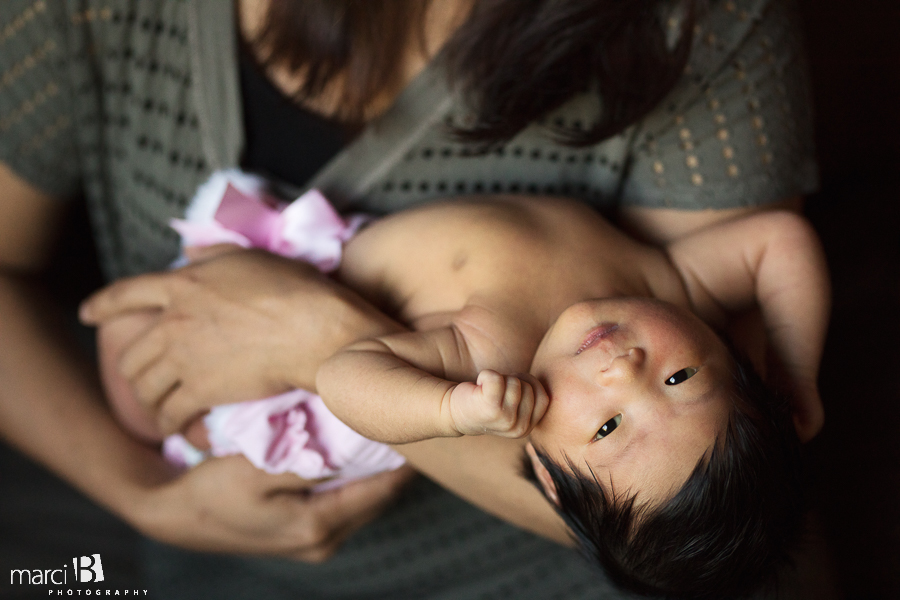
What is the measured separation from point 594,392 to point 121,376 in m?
0.76

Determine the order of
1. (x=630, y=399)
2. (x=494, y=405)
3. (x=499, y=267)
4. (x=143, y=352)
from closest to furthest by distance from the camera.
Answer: (x=494, y=405)
(x=630, y=399)
(x=499, y=267)
(x=143, y=352)

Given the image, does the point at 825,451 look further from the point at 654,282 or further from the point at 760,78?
the point at 760,78

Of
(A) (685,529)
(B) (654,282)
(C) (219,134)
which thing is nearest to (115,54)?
(C) (219,134)

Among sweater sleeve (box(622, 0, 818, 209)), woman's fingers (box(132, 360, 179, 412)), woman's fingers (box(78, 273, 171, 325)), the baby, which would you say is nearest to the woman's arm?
woman's fingers (box(132, 360, 179, 412))

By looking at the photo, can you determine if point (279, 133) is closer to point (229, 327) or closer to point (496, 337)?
point (229, 327)

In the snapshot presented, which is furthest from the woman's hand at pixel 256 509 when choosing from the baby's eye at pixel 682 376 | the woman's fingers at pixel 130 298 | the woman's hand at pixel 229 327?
the baby's eye at pixel 682 376

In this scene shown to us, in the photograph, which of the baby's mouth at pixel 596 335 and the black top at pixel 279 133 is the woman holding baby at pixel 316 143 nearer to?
the black top at pixel 279 133

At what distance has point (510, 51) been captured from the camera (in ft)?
2.88

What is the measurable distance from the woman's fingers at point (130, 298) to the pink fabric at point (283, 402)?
97 millimetres

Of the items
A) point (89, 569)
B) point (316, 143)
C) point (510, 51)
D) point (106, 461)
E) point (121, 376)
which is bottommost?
point (89, 569)

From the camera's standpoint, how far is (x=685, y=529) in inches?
27.0

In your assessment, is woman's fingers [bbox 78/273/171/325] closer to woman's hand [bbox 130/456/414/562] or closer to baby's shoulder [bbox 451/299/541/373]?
woman's hand [bbox 130/456/414/562]

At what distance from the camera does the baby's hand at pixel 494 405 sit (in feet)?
1.87

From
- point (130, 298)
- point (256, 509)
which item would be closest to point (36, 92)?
point (130, 298)
